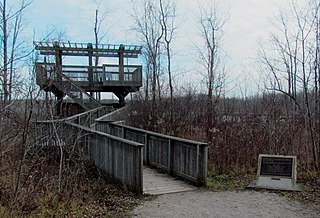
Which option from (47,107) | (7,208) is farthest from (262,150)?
(7,208)

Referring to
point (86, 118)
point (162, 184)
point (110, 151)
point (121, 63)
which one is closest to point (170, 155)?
point (162, 184)

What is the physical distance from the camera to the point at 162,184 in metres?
7.34

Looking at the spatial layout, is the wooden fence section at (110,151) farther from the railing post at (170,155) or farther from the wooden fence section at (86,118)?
the wooden fence section at (86,118)

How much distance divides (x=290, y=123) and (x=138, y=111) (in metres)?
8.71

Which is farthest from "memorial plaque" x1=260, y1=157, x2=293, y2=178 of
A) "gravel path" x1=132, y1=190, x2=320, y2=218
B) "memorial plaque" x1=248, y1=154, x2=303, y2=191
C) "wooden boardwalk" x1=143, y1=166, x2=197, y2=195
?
"wooden boardwalk" x1=143, y1=166, x2=197, y2=195

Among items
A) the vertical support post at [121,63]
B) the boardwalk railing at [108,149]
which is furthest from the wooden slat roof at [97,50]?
the boardwalk railing at [108,149]

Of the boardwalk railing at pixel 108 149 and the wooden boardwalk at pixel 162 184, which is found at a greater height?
the boardwalk railing at pixel 108 149

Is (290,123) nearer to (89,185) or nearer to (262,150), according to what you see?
(262,150)

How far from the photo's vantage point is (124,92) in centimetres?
2344

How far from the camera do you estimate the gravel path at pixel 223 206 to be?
210 inches

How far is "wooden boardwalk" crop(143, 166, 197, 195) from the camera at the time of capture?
6.83 m

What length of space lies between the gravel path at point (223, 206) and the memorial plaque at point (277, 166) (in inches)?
26.8

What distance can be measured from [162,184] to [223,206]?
1.93 meters

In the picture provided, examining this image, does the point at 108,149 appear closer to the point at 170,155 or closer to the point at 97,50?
the point at 170,155
